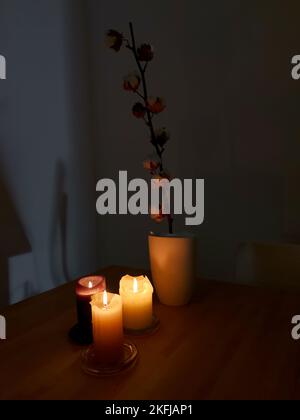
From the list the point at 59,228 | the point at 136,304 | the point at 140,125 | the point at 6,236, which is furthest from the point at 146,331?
the point at 140,125

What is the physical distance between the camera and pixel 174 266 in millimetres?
791

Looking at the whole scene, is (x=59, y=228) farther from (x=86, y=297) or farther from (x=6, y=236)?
(x=86, y=297)

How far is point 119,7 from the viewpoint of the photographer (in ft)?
5.39

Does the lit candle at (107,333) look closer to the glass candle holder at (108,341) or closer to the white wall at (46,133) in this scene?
the glass candle holder at (108,341)

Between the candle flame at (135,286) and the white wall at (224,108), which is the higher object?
the white wall at (224,108)

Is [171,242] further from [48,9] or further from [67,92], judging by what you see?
[48,9]

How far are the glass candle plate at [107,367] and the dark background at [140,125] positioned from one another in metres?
0.89

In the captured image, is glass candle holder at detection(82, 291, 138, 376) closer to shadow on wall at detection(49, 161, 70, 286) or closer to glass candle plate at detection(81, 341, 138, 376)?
glass candle plate at detection(81, 341, 138, 376)

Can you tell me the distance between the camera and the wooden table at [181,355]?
0.52m

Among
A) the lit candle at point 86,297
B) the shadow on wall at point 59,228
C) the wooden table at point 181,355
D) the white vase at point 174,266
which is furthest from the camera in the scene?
the shadow on wall at point 59,228

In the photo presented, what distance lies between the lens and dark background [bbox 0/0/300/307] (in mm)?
1378

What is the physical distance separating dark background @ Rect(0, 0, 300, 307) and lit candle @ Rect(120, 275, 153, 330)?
2.73ft

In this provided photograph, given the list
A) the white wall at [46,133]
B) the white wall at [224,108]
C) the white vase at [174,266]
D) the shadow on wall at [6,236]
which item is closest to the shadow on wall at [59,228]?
the white wall at [46,133]

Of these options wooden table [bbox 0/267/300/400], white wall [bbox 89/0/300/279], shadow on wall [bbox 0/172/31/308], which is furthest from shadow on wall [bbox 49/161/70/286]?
wooden table [bbox 0/267/300/400]
